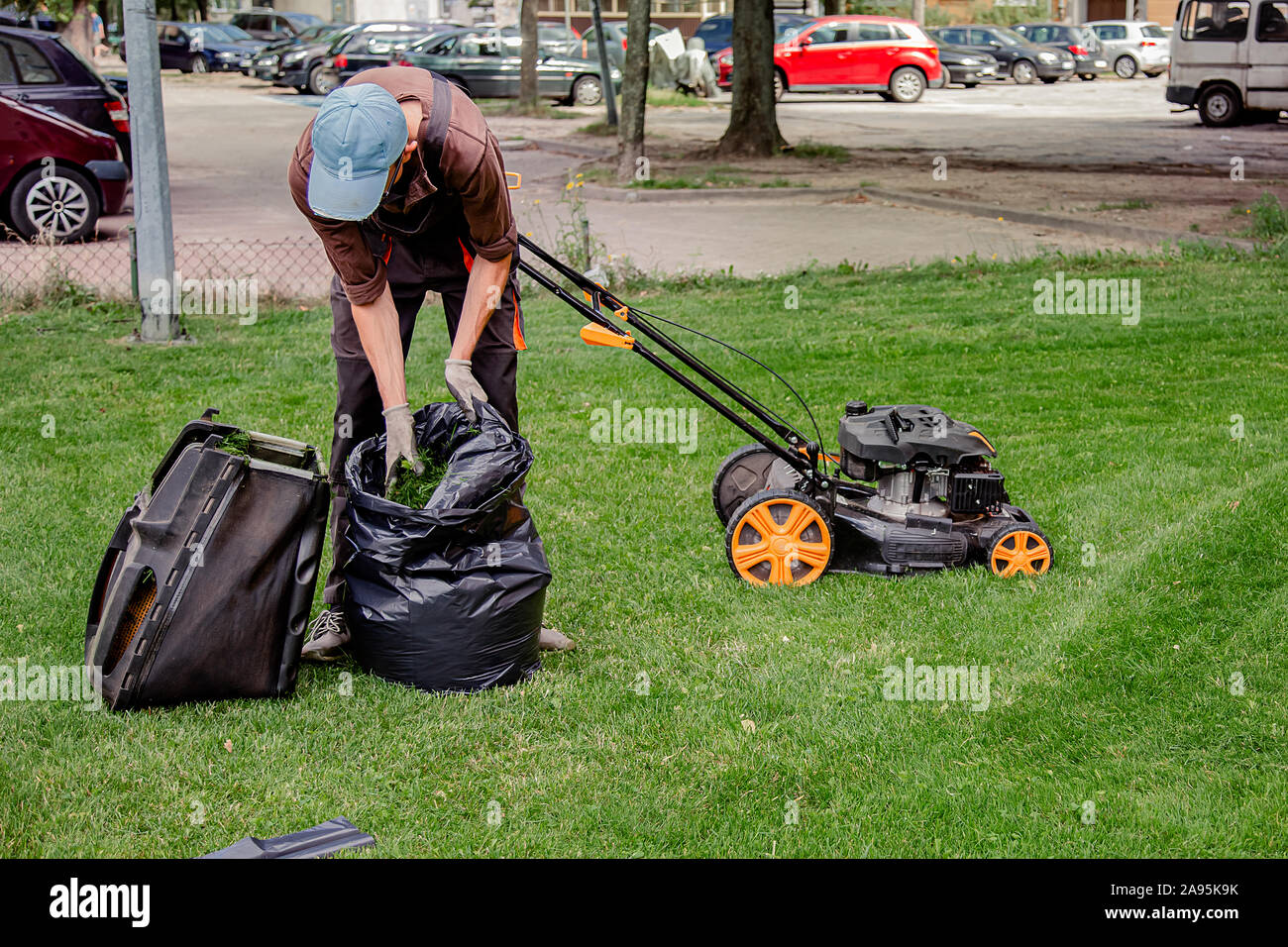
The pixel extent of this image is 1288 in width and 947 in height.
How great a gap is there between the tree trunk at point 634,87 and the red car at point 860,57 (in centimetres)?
1596

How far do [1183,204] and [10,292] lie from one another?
11214 mm

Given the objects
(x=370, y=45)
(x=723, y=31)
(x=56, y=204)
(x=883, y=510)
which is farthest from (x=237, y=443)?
(x=723, y=31)

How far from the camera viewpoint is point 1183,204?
545 inches

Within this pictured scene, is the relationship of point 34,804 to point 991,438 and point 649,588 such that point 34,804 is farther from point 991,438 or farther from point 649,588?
point 991,438

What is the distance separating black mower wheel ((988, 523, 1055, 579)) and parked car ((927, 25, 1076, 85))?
1344 inches

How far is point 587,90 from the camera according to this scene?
97.5 feet

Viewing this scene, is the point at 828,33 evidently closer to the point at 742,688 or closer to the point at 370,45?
the point at 370,45

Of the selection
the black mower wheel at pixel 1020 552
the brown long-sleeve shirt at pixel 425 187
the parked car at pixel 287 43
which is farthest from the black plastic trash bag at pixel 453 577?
the parked car at pixel 287 43

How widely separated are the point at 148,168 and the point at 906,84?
25.4 metres

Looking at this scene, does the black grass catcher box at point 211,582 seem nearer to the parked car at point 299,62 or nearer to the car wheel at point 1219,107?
the car wheel at point 1219,107

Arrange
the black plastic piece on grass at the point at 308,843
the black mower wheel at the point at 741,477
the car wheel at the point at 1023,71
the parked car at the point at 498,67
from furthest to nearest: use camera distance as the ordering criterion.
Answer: the car wheel at the point at 1023,71, the parked car at the point at 498,67, the black mower wheel at the point at 741,477, the black plastic piece on grass at the point at 308,843

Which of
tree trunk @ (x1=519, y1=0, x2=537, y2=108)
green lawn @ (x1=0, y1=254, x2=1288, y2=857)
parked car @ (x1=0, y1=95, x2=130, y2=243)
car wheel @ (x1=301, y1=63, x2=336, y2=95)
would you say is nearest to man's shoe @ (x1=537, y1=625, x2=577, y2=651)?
green lawn @ (x1=0, y1=254, x2=1288, y2=857)

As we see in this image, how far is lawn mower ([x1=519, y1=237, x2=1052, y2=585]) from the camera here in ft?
15.3

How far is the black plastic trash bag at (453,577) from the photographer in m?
3.76
